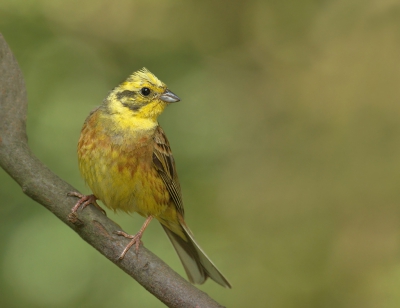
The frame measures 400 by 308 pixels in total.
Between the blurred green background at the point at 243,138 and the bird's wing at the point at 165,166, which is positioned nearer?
the bird's wing at the point at 165,166

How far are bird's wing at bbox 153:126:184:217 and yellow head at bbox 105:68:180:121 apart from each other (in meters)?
0.18

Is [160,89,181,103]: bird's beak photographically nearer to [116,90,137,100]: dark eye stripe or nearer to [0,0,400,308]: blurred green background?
[116,90,137,100]: dark eye stripe

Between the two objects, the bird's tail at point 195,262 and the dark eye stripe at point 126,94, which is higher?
the dark eye stripe at point 126,94

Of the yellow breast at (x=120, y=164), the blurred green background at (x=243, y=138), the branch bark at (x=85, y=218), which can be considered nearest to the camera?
the branch bark at (x=85, y=218)

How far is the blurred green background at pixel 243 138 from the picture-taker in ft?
18.2

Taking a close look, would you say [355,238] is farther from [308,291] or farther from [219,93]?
[219,93]

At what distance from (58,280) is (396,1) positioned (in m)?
5.67

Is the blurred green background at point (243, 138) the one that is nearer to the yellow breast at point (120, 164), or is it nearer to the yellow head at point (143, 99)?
the yellow breast at point (120, 164)

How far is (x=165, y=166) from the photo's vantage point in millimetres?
4684

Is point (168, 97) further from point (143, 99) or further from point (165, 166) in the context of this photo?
point (165, 166)

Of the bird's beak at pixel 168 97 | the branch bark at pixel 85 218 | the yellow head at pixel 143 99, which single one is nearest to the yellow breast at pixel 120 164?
the yellow head at pixel 143 99

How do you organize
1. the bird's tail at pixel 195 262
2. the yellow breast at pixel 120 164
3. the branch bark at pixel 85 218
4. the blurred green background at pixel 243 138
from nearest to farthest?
the branch bark at pixel 85 218
the yellow breast at pixel 120 164
the bird's tail at pixel 195 262
the blurred green background at pixel 243 138

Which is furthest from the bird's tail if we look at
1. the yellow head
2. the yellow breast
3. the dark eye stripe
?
the dark eye stripe

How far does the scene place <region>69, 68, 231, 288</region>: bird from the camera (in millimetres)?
4383
